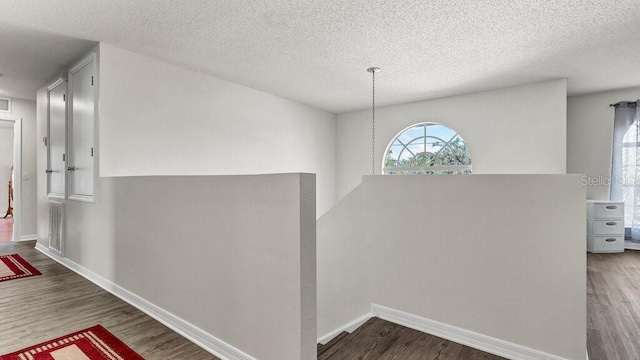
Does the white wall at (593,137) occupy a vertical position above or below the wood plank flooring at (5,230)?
above

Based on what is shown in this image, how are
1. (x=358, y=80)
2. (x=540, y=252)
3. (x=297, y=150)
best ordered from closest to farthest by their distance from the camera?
1. (x=540, y=252)
2. (x=358, y=80)
3. (x=297, y=150)

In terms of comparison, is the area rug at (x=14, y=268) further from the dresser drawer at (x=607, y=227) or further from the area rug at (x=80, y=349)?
the dresser drawer at (x=607, y=227)

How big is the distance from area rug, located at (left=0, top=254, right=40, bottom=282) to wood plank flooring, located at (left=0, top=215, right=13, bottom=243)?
1603 mm

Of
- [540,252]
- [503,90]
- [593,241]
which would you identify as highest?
[503,90]

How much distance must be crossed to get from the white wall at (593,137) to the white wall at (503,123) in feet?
4.31

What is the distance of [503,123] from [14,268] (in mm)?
6466

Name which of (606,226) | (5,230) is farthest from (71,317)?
(606,226)

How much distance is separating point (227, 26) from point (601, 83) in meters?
5.04

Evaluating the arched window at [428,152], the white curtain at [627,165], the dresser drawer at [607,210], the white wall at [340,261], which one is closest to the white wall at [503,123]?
the arched window at [428,152]

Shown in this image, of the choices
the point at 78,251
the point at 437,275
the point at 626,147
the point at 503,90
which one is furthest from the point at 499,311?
the point at 626,147

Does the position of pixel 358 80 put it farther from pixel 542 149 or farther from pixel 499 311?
pixel 499 311

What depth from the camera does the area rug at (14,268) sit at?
10.8 ft

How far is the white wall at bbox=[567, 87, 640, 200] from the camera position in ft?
16.6

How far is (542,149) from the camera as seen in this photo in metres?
4.46
